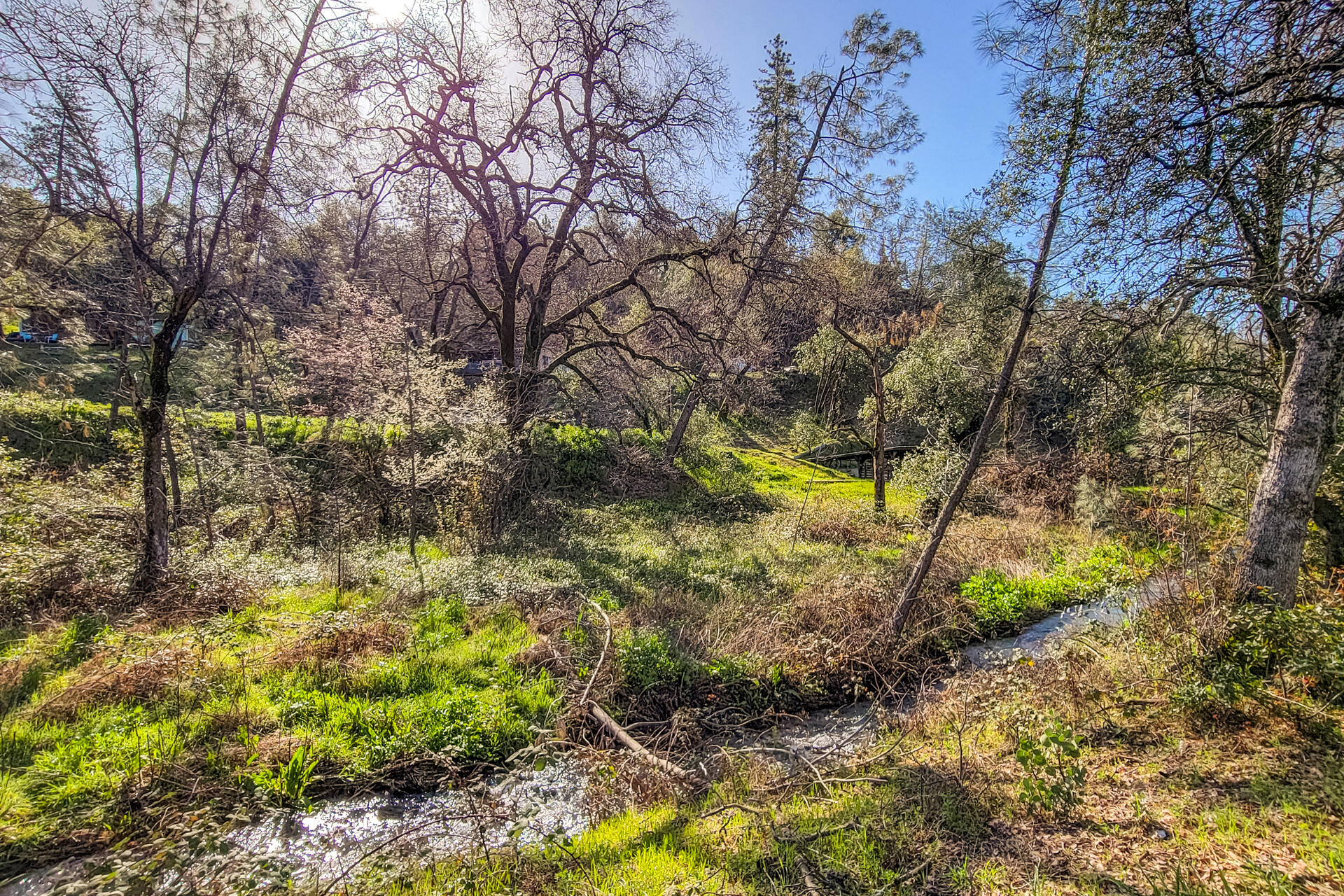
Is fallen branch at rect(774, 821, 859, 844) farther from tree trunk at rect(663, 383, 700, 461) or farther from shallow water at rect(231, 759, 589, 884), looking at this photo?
tree trunk at rect(663, 383, 700, 461)

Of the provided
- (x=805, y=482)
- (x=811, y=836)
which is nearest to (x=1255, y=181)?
(x=811, y=836)

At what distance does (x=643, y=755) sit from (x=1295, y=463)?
7.69m

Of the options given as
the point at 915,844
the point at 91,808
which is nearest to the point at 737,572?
the point at 915,844

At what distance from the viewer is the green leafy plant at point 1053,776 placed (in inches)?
151

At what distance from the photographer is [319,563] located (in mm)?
8984

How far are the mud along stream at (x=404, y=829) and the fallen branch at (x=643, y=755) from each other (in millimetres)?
460

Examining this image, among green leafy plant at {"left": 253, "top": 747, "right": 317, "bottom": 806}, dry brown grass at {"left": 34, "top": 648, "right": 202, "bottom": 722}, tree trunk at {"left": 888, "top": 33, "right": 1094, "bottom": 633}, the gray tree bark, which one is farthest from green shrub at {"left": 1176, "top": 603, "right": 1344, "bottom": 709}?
dry brown grass at {"left": 34, "top": 648, "right": 202, "bottom": 722}

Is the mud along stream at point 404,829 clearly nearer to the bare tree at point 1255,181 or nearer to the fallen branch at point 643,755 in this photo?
the fallen branch at point 643,755

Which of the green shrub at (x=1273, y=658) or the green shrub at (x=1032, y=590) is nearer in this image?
the green shrub at (x=1273, y=658)

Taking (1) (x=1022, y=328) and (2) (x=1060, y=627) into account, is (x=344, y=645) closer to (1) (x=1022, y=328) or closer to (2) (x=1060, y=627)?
(1) (x=1022, y=328)

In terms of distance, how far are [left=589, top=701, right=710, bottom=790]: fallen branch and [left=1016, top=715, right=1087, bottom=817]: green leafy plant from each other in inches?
110

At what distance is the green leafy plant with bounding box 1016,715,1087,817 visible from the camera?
384cm

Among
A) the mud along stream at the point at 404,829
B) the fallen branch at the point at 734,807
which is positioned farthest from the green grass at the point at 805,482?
the fallen branch at the point at 734,807

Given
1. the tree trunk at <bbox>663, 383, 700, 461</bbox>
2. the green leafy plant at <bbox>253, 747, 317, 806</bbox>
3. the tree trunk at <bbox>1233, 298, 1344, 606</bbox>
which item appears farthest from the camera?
the tree trunk at <bbox>663, 383, 700, 461</bbox>
